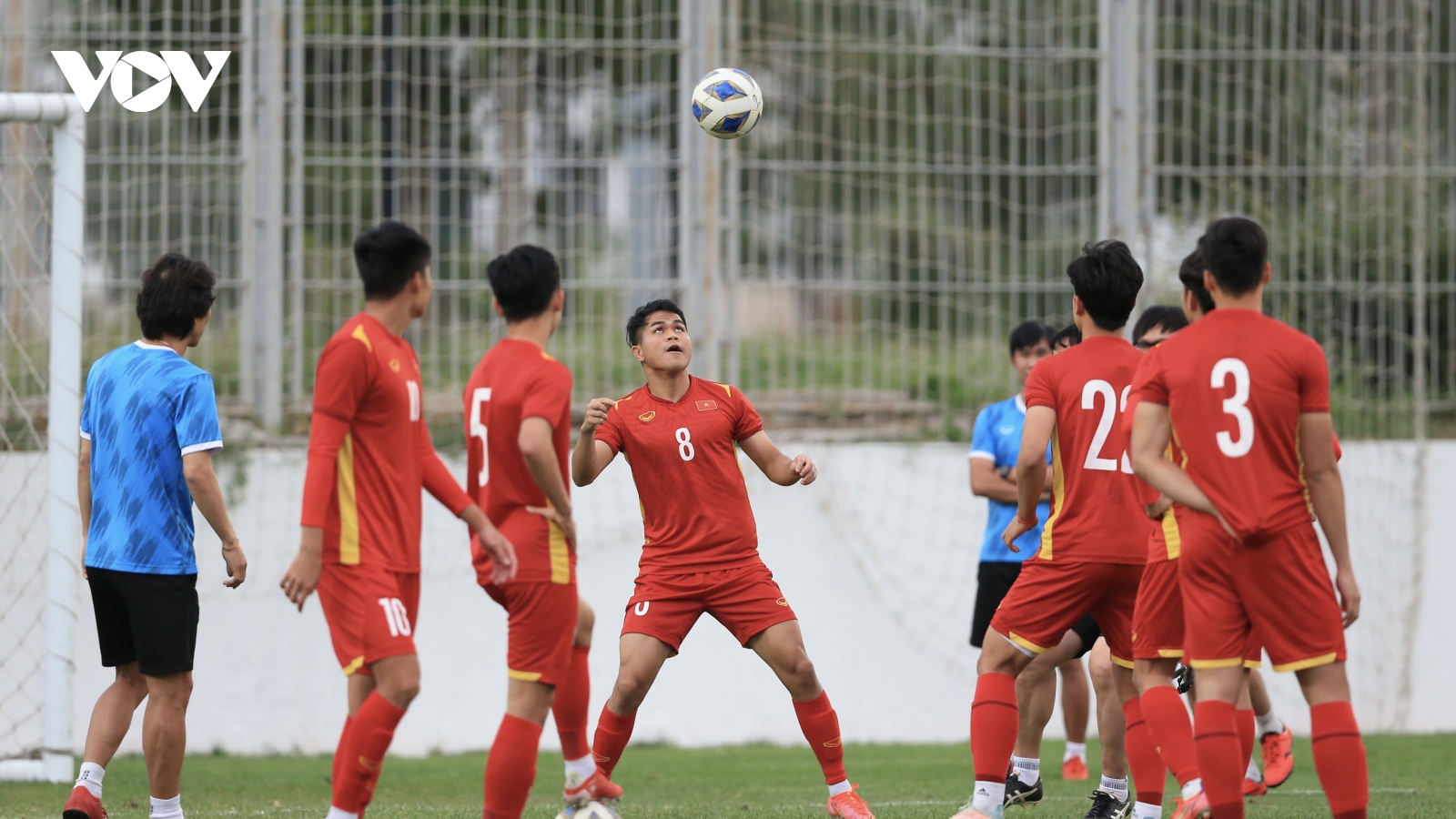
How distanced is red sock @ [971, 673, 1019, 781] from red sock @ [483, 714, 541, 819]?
5.32 feet

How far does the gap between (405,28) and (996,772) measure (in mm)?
7440

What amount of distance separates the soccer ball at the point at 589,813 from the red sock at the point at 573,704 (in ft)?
0.61

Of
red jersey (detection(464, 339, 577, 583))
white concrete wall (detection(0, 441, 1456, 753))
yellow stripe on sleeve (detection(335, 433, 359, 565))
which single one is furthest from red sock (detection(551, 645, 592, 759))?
white concrete wall (detection(0, 441, 1456, 753))

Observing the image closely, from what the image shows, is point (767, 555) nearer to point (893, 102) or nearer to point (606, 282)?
point (606, 282)

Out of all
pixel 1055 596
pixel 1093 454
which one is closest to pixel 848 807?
pixel 1055 596

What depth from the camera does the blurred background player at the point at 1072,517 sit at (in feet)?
17.4

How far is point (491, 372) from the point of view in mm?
4770

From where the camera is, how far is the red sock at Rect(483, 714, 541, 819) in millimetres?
4703

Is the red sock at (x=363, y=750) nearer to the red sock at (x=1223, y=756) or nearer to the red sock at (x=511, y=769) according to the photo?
the red sock at (x=511, y=769)

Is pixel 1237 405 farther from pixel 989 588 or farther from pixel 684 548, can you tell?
pixel 989 588

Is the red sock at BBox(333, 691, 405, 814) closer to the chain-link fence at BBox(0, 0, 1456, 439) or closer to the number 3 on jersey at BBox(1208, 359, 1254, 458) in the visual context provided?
the number 3 on jersey at BBox(1208, 359, 1254, 458)

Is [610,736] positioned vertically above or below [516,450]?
below

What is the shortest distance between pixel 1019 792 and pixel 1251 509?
8.28ft

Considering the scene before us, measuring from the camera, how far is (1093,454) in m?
5.37
